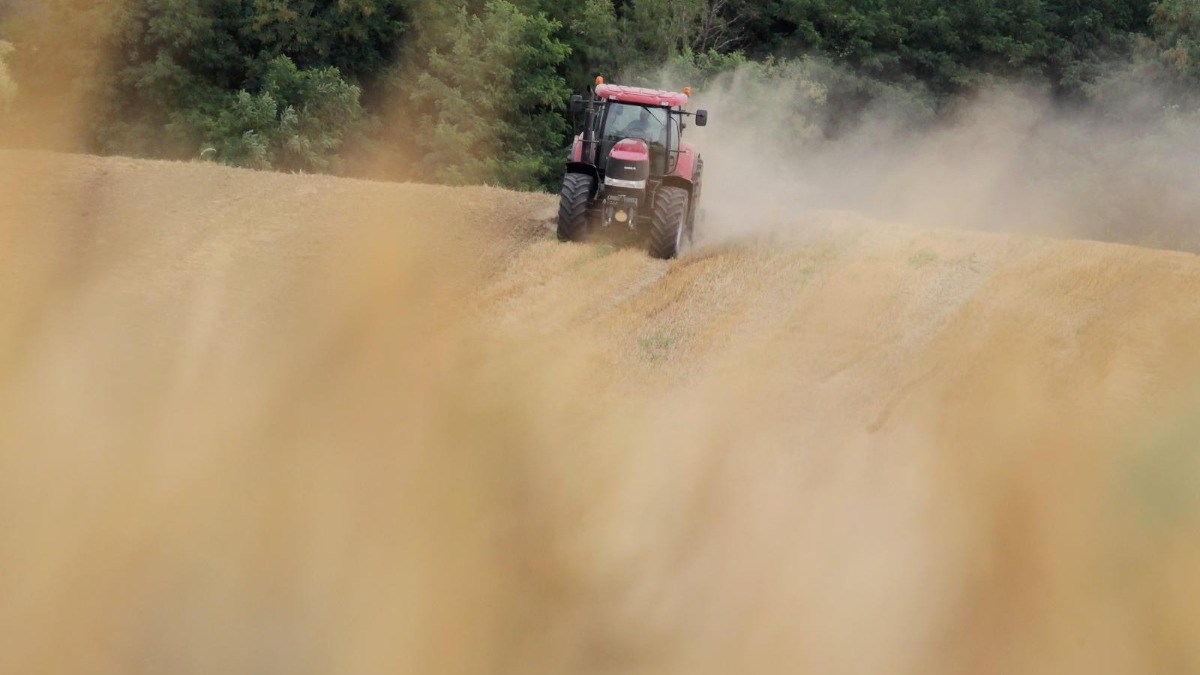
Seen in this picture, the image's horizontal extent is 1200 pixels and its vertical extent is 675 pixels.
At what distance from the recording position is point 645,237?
1692 cm

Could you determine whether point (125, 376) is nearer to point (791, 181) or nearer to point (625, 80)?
point (791, 181)

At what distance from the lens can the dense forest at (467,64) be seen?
33.2 meters

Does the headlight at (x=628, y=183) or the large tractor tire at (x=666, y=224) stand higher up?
the headlight at (x=628, y=183)

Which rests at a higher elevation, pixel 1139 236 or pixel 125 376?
pixel 125 376

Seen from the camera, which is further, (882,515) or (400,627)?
(882,515)

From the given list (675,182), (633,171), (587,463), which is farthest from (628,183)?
(587,463)

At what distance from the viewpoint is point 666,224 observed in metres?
16.0

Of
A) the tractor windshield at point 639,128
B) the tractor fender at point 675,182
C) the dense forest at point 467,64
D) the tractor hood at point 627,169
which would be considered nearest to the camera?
the tractor hood at point 627,169

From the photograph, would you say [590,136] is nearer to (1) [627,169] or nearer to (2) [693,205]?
(1) [627,169]

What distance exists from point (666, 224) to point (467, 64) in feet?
65.3

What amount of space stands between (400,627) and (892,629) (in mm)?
3581

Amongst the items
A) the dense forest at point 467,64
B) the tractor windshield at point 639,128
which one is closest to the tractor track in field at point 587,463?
the tractor windshield at point 639,128

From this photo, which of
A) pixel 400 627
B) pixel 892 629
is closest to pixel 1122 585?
pixel 892 629

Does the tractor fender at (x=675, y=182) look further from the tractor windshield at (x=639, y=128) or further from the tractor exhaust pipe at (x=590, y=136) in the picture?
the tractor exhaust pipe at (x=590, y=136)
